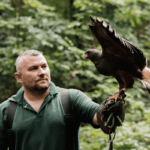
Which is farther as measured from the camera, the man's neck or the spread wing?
the man's neck

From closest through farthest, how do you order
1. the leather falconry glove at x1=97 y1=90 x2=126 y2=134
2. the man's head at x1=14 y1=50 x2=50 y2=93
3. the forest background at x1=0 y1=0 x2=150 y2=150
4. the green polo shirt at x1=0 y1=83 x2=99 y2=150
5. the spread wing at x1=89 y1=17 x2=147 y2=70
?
the spread wing at x1=89 y1=17 x2=147 y2=70 → the leather falconry glove at x1=97 y1=90 x2=126 y2=134 → the green polo shirt at x1=0 y1=83 x2=99 y2=150 → the man's head at x1=14 y1=50 x2=50 y2=93 → the forest background at x1=0 y1=0 x2=150 y2=150

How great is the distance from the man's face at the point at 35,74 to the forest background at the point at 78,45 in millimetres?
1413

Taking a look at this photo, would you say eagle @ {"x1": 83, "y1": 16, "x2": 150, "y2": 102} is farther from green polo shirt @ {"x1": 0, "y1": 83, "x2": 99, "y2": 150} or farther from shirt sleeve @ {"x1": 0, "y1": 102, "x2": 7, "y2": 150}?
shirt sleeve @ {"x1": 0, "y1": 102, "x2": 7, "y2": 150}

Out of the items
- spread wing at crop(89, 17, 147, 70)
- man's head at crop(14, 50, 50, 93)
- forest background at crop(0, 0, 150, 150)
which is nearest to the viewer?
spread wing at crop(89, 17, 147, 70)

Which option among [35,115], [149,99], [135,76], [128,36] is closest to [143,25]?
[128,36]

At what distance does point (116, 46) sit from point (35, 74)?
78 cm

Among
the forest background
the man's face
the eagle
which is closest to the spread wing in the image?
the eagle

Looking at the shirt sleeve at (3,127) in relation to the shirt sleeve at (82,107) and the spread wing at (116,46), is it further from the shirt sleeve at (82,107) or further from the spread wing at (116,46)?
the spread wing at (116,46)

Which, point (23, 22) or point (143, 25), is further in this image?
point (143, 25)

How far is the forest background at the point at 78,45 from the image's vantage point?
9.31ft

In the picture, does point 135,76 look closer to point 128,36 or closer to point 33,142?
point 33,142

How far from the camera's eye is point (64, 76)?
11.9 ft

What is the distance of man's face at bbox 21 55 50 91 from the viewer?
156cm

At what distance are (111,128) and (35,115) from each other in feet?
2.20
